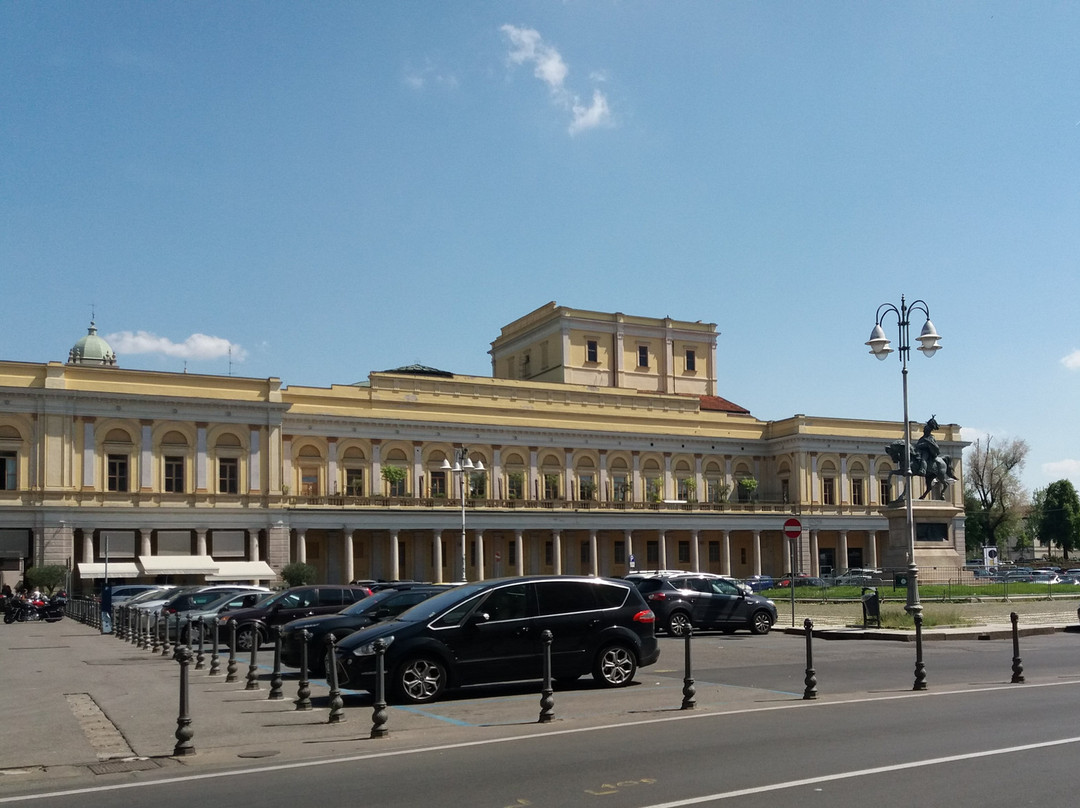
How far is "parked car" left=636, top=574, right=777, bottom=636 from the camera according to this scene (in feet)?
98.7

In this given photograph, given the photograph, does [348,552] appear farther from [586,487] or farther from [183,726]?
[183,726]

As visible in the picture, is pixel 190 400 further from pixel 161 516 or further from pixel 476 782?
pixel 476 782

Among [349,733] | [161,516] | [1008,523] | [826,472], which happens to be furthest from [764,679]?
[1008,523]

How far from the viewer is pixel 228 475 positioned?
234 feet

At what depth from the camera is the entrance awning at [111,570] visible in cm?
6425

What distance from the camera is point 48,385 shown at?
2576 inches

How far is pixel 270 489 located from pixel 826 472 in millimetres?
47349

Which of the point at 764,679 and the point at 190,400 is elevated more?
the point at 190,400

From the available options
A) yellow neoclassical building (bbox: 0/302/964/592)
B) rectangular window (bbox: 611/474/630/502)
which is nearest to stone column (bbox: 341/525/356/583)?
yellow neoclassical building (bbox: 0/302/964/592)

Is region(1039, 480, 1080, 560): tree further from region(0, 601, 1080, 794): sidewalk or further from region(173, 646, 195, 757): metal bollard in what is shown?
region(173, 646, 195, 757): metal bollard

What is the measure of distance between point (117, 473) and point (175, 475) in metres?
3.54

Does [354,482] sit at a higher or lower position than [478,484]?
higher

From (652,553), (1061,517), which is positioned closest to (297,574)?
(652,553)

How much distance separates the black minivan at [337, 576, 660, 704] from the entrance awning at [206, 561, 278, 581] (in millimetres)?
52465
